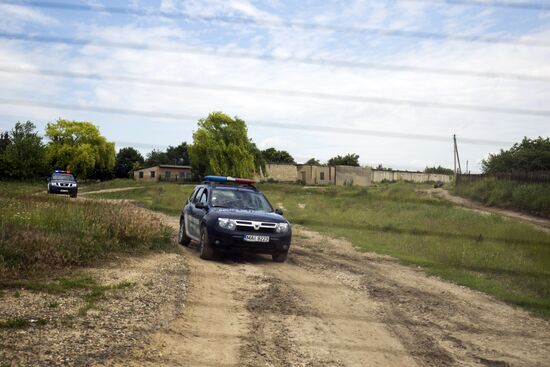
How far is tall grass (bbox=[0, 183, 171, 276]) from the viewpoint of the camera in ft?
22.1

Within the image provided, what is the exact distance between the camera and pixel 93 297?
5758mm

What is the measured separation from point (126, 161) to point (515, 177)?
57409 millimetres

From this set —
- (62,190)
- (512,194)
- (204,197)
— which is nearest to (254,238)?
(204,197)

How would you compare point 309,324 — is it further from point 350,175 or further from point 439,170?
point 439,170

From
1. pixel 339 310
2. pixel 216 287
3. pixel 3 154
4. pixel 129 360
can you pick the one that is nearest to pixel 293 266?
pixel 216 287

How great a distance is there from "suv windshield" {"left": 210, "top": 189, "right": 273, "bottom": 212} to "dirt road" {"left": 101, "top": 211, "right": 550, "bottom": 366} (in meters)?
1.49

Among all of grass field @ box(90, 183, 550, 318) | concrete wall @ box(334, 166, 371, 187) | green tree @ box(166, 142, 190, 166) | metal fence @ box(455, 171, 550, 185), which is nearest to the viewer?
grass field @ box(90, 183, 550, 318)

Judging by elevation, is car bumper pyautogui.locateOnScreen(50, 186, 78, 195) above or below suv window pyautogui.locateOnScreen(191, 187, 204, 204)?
below

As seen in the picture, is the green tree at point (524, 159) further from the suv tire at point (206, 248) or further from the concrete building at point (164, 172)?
the suv tire at point (206, 248)

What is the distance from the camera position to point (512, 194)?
2522 centimetres

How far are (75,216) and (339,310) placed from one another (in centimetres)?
561

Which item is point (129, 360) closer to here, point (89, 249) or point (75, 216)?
point (89, 249)

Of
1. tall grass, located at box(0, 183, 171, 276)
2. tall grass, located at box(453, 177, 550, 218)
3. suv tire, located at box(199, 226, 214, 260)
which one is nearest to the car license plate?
suv tire, located at box(199, 226, 214, 260)

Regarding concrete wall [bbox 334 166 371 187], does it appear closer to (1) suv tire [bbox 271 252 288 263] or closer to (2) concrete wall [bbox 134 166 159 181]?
(2) concrete wall [bbox 134 166 159 181]
